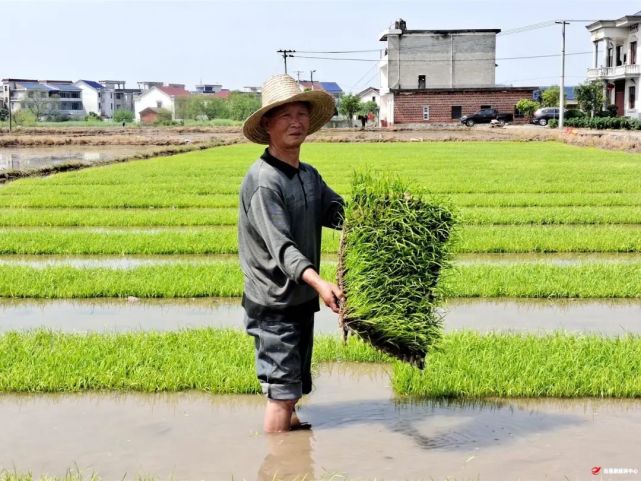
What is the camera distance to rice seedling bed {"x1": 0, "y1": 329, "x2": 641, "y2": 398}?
459 centimetres

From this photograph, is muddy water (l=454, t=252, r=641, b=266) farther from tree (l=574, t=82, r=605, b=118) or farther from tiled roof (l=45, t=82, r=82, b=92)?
tiled roof (l=45, t=82, r=82, b=92)

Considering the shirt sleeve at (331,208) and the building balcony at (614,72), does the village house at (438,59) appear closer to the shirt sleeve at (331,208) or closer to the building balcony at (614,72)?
the building balcony at (614,72)

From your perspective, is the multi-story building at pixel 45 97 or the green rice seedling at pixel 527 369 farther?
the multi-story building at pixel 45 97

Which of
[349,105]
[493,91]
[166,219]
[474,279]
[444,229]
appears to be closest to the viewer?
[444,229]

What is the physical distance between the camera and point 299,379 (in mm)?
3900

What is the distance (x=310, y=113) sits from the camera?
409 centimetres

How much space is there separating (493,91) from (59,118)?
205ft

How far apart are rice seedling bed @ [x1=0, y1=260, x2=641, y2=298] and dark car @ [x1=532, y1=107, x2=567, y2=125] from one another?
44141 mm

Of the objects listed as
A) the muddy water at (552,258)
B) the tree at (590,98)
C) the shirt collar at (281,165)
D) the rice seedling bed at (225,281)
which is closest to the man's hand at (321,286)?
the shirt collar at (281,165)

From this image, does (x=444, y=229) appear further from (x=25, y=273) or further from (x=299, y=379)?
(x=25, y=273)

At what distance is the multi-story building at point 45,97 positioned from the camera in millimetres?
102500

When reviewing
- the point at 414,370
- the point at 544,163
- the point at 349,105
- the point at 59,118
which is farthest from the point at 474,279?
the point at 59,118

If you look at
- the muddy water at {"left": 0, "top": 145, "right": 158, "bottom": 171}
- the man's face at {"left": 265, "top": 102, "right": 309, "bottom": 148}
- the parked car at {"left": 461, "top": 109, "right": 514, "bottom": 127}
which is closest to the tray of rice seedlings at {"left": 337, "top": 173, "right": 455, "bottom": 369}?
the man's face at {"left": 265, "top": 102, "right": 309, "bottom": 148}

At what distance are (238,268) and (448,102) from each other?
51.4 meters
